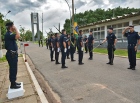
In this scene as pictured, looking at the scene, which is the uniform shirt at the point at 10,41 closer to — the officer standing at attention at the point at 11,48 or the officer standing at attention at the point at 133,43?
the officer standing at attention at the point at 11,48

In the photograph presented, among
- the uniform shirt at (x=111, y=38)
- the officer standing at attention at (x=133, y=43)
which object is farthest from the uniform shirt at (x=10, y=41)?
the uniform shirt at (x=111, y=38)

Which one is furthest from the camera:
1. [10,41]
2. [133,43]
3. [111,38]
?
[111,38]


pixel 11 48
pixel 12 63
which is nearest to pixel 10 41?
pixel 11 48

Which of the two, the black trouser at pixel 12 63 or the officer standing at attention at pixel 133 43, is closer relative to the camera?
the black trouser at pixel 12 63

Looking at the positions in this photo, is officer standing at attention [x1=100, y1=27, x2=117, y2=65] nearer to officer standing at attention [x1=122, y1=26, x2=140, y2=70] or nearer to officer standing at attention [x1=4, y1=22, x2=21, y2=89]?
officer standing at attention [x1=122, y1=26, x2=140, y2=70]

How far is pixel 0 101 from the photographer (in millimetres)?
4641

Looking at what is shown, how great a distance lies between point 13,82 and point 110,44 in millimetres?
6047

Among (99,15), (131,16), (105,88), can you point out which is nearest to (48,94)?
(105,88)

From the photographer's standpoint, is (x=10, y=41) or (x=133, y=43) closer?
(x=10, y=41)

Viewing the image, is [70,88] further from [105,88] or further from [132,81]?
[132,81]

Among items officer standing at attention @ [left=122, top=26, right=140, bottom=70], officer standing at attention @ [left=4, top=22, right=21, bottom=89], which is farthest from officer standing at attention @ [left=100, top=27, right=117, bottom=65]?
officer standing at attention @ [left=4, top=22, right=21, bottom=89]

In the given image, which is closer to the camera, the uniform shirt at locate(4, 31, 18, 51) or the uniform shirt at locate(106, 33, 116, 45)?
the uniform shirt at locate(4, 31, 18, 51)

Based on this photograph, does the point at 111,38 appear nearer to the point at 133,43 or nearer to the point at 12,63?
the point at 133,43

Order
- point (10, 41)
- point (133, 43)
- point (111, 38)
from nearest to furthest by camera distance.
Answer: point (10, 41) → point (133, 43) → point (111, 38)
